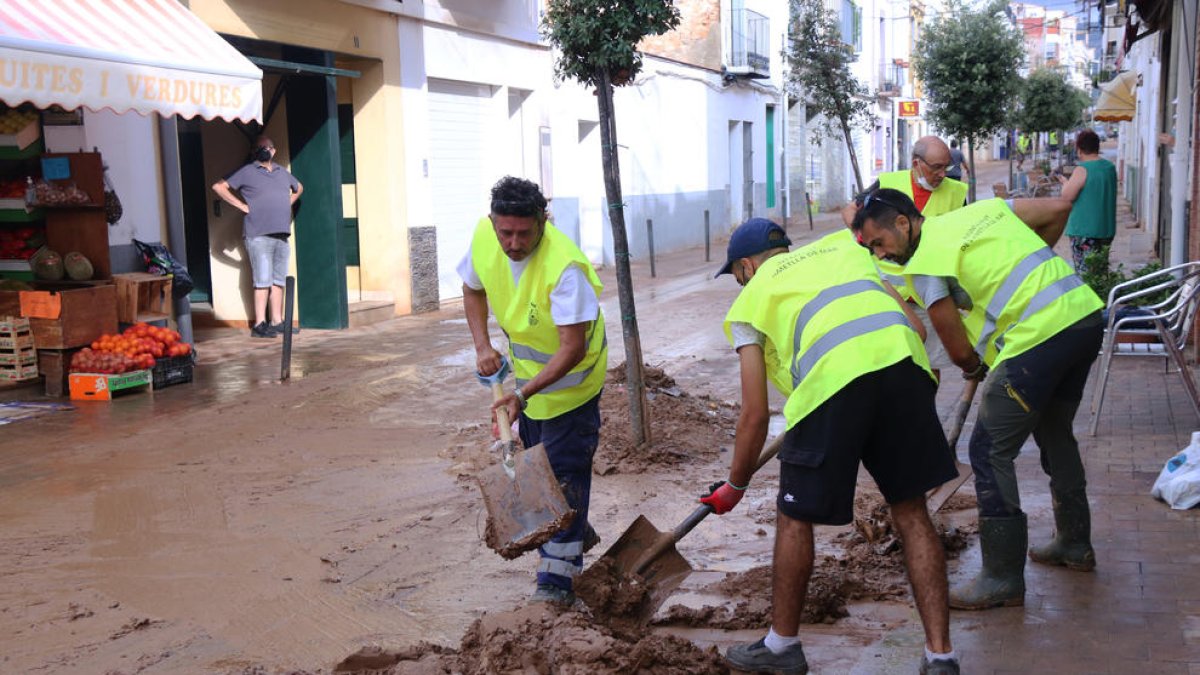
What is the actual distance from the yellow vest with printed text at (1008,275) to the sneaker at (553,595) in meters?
1.68

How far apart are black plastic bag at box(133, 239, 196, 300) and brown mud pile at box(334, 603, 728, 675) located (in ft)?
22.7

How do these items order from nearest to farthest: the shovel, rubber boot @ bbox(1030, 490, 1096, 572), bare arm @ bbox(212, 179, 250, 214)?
1. rubber boot @ bbox(1030, 490, 1096, 572)
2. the shovel
3. bare arm @ bbox(212, 179, 250, 214)

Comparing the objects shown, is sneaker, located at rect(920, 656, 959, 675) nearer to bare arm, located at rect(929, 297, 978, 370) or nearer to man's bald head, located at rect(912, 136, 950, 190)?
bare arm, located at rect(929, 297, 978, 370)

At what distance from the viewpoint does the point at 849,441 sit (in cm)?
361

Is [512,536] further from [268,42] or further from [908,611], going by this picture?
[268,42]

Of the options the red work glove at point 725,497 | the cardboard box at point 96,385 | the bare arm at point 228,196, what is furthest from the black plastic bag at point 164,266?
the red work glove at point 725,497

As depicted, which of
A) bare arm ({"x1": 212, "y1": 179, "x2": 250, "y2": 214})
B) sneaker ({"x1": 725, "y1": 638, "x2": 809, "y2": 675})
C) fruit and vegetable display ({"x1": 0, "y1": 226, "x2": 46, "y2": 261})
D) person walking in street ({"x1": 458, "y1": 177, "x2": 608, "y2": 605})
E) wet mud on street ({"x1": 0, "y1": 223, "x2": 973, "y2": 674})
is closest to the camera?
sneaker ({"x1": 725, "y1": 638, "x2": 809, "y2": 675})

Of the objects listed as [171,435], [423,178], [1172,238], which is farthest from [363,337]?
[1172,238]

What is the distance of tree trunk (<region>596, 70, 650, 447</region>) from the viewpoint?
6.85 meters

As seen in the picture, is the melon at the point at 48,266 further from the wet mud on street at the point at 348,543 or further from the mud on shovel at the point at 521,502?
the mud on shovel at the point at 521,502

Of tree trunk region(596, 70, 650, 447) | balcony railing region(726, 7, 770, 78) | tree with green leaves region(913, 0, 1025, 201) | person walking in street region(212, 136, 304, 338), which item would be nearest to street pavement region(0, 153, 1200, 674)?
person walking in street region(212, 136, 304, 338)

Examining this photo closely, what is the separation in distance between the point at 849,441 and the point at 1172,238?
10475 mm

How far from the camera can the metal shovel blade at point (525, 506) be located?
164 inches

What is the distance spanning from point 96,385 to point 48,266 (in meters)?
1.01
